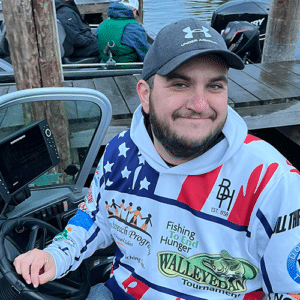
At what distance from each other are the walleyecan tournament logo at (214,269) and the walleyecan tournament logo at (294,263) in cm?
14

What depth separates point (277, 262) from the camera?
1069 mm

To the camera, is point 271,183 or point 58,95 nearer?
point 271,183

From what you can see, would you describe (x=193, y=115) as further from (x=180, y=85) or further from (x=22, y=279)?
(x=22, y=279)

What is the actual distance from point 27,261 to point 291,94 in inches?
106

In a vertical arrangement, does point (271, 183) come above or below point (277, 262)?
above

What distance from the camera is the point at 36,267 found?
4.18 feet

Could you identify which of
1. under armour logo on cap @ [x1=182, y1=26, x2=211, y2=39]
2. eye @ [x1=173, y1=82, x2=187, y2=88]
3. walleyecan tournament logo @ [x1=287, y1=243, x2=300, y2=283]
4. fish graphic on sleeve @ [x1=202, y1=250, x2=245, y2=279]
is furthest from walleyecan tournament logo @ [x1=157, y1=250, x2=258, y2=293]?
under armour logo on cap @ [x1=182, y1=26, x2=211, y2=39]

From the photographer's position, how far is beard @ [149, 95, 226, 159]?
116 centimetres

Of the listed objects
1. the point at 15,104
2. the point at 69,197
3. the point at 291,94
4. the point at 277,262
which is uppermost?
the point at 15,104

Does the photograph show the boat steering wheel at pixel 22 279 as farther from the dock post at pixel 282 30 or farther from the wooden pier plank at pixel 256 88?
the dock post at pixel 282 30

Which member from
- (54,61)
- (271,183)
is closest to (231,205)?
(271,183)

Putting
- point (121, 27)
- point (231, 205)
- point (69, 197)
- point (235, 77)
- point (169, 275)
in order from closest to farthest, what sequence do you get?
point (231, 205), point (169, 275), point (69, 197), point (235, 77), point (121, 27)

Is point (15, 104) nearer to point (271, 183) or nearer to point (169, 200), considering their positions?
point (169, 200)

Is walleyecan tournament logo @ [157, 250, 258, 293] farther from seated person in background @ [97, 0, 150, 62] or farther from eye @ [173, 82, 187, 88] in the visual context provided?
seated person in background @ [97, 0, 150, 62]
